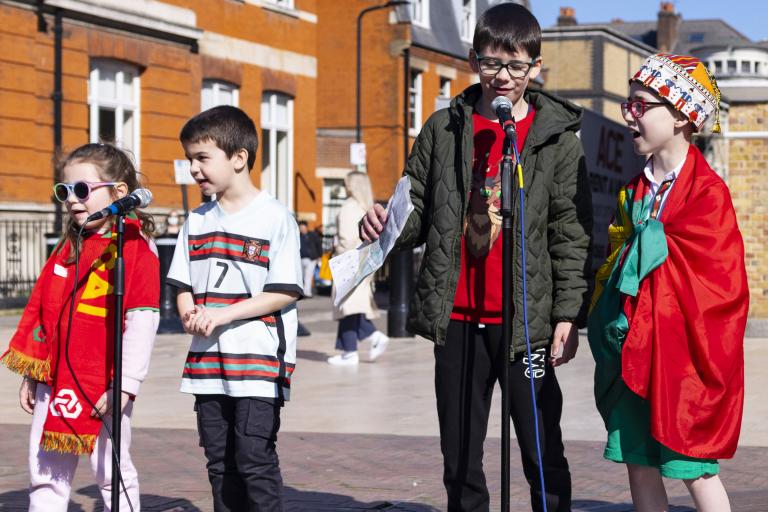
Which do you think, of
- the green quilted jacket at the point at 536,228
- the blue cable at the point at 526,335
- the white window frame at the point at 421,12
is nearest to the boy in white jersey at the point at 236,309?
the green quilted jacket at the point at 536,228

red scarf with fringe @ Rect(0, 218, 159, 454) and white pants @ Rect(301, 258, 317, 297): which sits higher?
red scarf with fringe @ Rect(0, 218, 159, 454)

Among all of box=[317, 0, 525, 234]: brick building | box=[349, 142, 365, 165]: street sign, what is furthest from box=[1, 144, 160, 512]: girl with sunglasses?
box=[317, 0, 525, 234]: brick building

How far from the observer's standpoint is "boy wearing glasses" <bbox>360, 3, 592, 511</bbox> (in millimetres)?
4496

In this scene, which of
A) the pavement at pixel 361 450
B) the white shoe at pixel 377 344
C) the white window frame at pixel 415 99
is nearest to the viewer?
the pavement at pixel 361 450

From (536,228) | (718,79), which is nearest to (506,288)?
(536,228)

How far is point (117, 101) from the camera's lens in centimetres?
2308

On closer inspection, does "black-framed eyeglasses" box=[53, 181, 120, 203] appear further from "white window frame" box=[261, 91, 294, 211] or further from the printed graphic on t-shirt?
"white window frame" box=[261, 91, 294, 211]

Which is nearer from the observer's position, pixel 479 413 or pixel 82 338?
pixel 479 413

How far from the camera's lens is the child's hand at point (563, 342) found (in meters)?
4.48

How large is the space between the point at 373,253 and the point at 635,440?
104 cm

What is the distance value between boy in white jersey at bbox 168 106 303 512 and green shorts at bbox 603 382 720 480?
3.77ft

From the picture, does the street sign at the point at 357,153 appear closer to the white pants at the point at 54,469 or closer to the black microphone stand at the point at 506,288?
the white pants at the point at 54,469

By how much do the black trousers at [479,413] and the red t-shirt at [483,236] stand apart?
6 cm

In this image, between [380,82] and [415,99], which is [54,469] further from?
[415,99]
